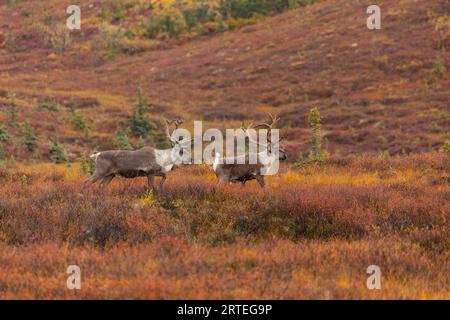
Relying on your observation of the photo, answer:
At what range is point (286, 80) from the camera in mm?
45156

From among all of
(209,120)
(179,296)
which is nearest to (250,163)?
(179,296)

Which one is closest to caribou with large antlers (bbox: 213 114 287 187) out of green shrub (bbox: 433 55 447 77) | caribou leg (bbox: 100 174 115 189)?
caribou leg (bbox: 100 174 115 189)

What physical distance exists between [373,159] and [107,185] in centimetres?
816

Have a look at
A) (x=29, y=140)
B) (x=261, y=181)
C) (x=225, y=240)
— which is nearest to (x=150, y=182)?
(x=261, y=181)

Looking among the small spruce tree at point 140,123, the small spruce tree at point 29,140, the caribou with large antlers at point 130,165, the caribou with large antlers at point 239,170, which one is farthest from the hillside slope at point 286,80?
the caribou with large antlers at point 239,170

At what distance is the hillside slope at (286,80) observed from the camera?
1273 inches

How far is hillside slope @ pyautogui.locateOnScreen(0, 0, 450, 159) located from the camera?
32344mm

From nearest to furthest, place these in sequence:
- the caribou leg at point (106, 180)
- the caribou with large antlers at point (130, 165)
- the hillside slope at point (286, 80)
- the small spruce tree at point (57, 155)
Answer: the caribou with large antlers at point (130, 165) < the caribou leg at point (106, 180) < the small spruce tree at point (57, 155) < the hillside slope at point (286, 80)

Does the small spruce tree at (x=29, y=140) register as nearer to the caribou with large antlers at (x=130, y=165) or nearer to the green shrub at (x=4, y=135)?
the green shrub at (x=4, y=135)

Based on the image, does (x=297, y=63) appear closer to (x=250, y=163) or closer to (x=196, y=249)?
(x=250, y=163)

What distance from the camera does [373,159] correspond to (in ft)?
54.4

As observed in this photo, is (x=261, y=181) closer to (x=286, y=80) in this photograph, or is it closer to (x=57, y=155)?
(x=57, y=155)

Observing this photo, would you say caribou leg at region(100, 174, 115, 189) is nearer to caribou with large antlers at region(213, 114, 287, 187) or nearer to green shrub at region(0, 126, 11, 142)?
caribou with large antlers at region(213, 114, 287, 187)

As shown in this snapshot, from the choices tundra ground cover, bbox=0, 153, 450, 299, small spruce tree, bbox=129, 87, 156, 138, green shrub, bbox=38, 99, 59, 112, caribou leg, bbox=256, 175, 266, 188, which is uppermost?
green shrub, bbox=38, 99, 59, 112
